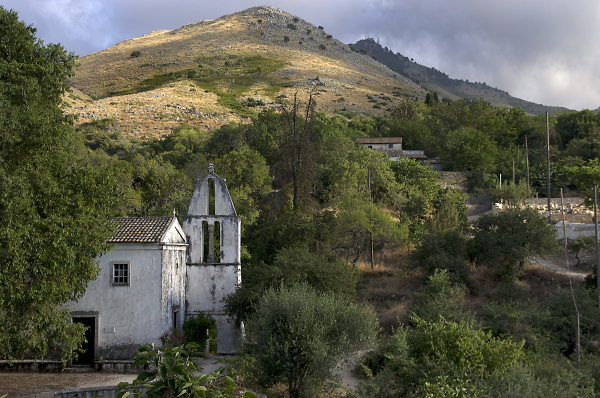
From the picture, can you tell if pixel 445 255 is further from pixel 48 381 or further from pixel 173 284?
pixel 48 381

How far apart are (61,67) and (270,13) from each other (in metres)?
170

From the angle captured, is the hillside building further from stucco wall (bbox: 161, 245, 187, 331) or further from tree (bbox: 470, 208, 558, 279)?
stucco wall (bbox: 161, 245, 187, 331)

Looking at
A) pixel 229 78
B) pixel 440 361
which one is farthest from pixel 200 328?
pixel 229 78

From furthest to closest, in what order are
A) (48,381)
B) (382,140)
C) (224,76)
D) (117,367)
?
1. (224,76)
2. (382,140)
3. (117,367)
4. (48,381)

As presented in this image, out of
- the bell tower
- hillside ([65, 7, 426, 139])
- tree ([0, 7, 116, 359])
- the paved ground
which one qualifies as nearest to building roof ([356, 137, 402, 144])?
hillside ([65, 7, 426, 139])

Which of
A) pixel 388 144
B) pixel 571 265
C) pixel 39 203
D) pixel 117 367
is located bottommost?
pixel 117 367

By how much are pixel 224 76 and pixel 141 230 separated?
103 meters

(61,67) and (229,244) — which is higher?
(61,67)

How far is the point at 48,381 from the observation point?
1719 cm

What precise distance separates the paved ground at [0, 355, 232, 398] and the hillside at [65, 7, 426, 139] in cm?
5357

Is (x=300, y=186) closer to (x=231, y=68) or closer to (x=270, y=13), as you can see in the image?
(x=231, y=68)

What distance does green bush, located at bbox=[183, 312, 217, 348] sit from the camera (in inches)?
863

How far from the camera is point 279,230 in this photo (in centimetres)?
2750

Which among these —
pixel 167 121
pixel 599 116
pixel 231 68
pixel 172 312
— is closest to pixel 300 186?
pixel 172 312
